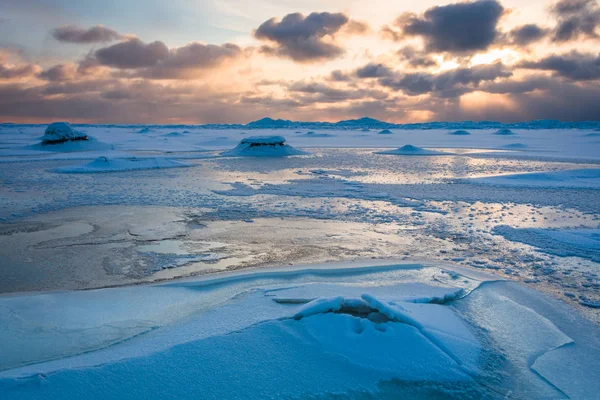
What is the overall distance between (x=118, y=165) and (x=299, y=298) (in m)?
13.4

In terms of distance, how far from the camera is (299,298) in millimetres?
3260

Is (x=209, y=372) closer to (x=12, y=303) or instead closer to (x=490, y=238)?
(x=12, y=303)

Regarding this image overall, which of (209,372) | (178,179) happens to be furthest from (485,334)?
(178,179)

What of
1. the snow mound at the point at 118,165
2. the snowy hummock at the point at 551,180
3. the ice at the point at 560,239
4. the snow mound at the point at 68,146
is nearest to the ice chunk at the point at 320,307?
the ice at the point at 560,239

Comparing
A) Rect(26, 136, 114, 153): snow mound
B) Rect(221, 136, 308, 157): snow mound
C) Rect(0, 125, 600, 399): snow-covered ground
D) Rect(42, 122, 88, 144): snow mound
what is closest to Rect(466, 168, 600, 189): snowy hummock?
Rect(0, 125, 600, 399): snow-covered ground

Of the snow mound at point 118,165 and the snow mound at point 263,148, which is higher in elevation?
the snow mound at point 263,148

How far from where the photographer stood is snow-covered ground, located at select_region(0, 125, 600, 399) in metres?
2.32

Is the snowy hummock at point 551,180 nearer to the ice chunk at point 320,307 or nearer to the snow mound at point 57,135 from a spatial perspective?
the ice chunk at point 320,307

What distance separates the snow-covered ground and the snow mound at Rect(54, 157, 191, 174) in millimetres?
6019

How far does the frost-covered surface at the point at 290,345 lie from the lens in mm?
2230

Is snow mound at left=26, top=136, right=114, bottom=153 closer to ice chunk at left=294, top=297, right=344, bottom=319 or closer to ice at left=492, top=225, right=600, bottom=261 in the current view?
ice at left=492, top=225, right=600, bottom=261

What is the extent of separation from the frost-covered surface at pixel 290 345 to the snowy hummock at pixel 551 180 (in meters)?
8.23

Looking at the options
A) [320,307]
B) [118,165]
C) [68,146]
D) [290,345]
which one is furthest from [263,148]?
[290,345]

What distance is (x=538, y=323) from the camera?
3.16 metres
